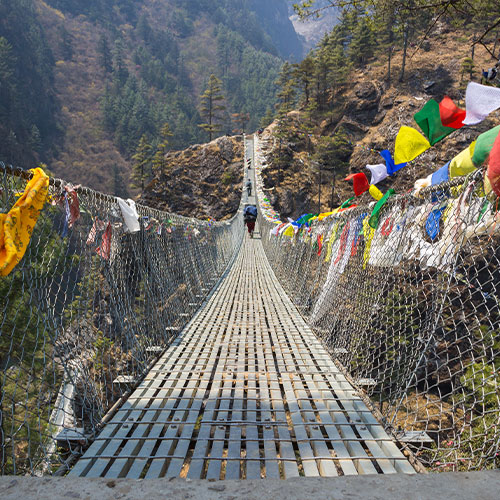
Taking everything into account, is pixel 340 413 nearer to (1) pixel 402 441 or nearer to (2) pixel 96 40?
(1) pixel 402 441

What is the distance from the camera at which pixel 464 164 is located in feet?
4.51

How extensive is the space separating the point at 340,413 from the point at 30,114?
5644 cm

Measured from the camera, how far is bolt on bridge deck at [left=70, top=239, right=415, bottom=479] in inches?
51.0

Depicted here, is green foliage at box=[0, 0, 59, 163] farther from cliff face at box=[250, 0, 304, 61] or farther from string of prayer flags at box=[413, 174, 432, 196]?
cliff face at box=[250, 0, 304, 61]

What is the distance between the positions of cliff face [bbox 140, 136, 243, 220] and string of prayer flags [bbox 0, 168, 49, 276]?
889 inches

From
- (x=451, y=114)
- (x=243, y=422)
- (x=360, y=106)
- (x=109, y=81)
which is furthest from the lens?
(x=109, y=81)

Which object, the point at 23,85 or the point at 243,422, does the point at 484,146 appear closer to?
the point at 243,422

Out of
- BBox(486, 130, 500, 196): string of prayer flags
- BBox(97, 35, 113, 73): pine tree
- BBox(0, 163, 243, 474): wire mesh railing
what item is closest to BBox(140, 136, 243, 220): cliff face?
BBox(0, 163, 243, 474): wire mesh railing

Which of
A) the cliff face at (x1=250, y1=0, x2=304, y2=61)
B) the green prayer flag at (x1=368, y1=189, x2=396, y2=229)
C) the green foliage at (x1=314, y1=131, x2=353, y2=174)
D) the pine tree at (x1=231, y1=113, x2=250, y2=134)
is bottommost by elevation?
the green prayer flag at (x1=368, y1=189, x2=396, y2=229)

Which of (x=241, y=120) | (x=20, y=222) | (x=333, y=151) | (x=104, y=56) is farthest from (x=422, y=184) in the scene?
(x=104, y=56)

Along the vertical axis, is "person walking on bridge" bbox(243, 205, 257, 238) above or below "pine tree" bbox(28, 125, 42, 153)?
below

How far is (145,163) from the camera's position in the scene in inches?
1060

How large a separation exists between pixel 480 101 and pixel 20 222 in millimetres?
1766

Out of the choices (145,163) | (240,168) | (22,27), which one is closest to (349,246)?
(240,168)
